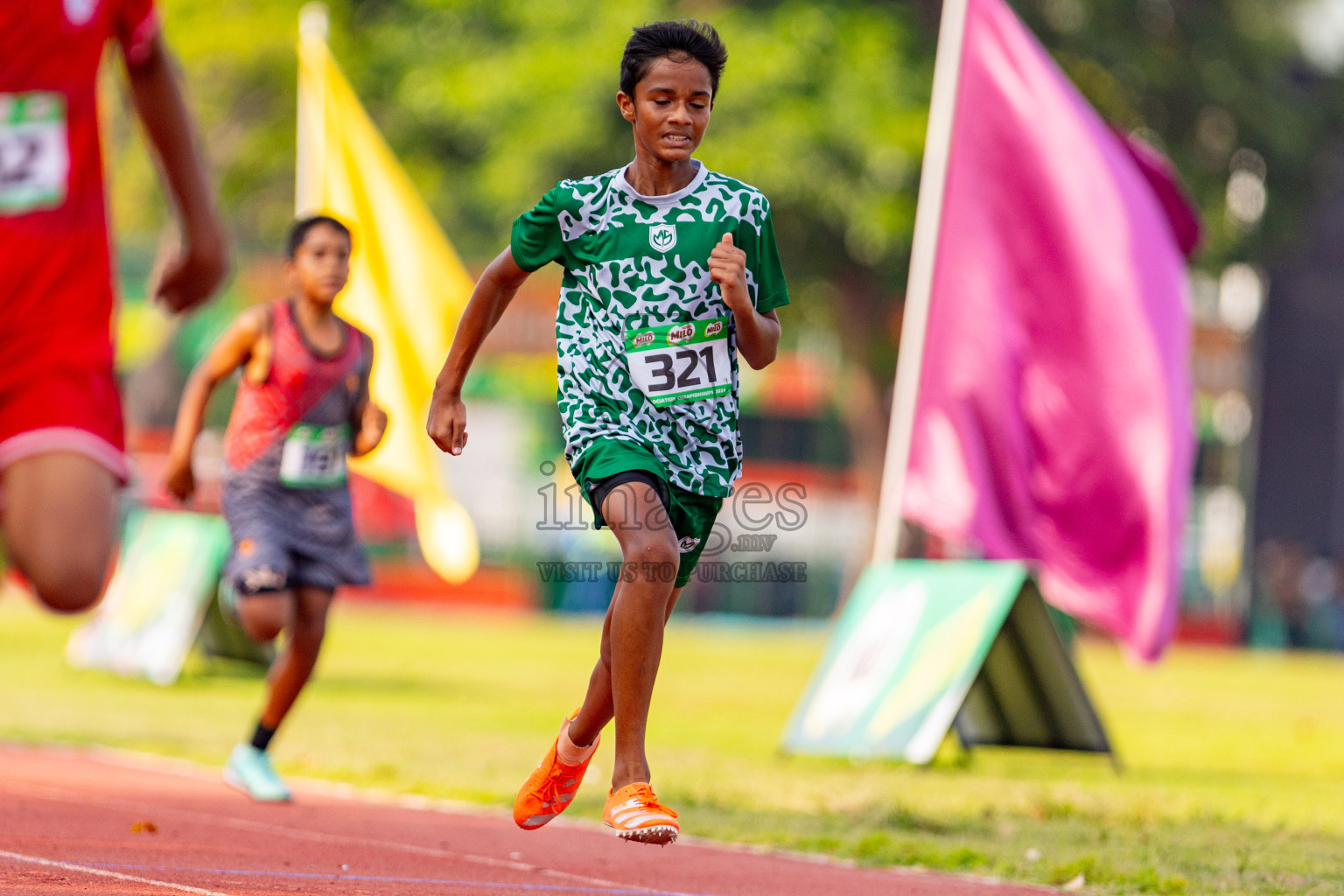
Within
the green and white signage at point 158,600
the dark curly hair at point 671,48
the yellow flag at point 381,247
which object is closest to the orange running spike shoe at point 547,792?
the dark curly hair at point 671,48

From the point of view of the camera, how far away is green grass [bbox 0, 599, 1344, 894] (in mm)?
6852

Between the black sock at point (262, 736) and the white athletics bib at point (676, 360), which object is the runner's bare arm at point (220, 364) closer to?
the black sock at point (262, 736)

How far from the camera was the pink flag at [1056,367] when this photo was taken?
10578mm

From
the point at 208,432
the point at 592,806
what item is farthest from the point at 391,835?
the point at 208,432

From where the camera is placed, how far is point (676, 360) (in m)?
5.43

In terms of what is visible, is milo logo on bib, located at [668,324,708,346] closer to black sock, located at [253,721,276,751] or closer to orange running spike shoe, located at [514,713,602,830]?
orange running spike shoe, located at [514,713,602,830]

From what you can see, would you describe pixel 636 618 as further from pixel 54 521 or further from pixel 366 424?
pixel 366 424

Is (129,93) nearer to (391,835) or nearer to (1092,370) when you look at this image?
(391,835)

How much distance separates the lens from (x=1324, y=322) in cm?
4397

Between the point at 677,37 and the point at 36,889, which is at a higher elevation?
the point at 677,37

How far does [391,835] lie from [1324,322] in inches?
1595

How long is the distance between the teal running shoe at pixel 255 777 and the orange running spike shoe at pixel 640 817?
2.86 meters

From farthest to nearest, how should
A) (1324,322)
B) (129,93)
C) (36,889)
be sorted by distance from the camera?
(1324,322)
(36,889)
(129,93)

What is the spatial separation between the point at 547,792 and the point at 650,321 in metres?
1.43
